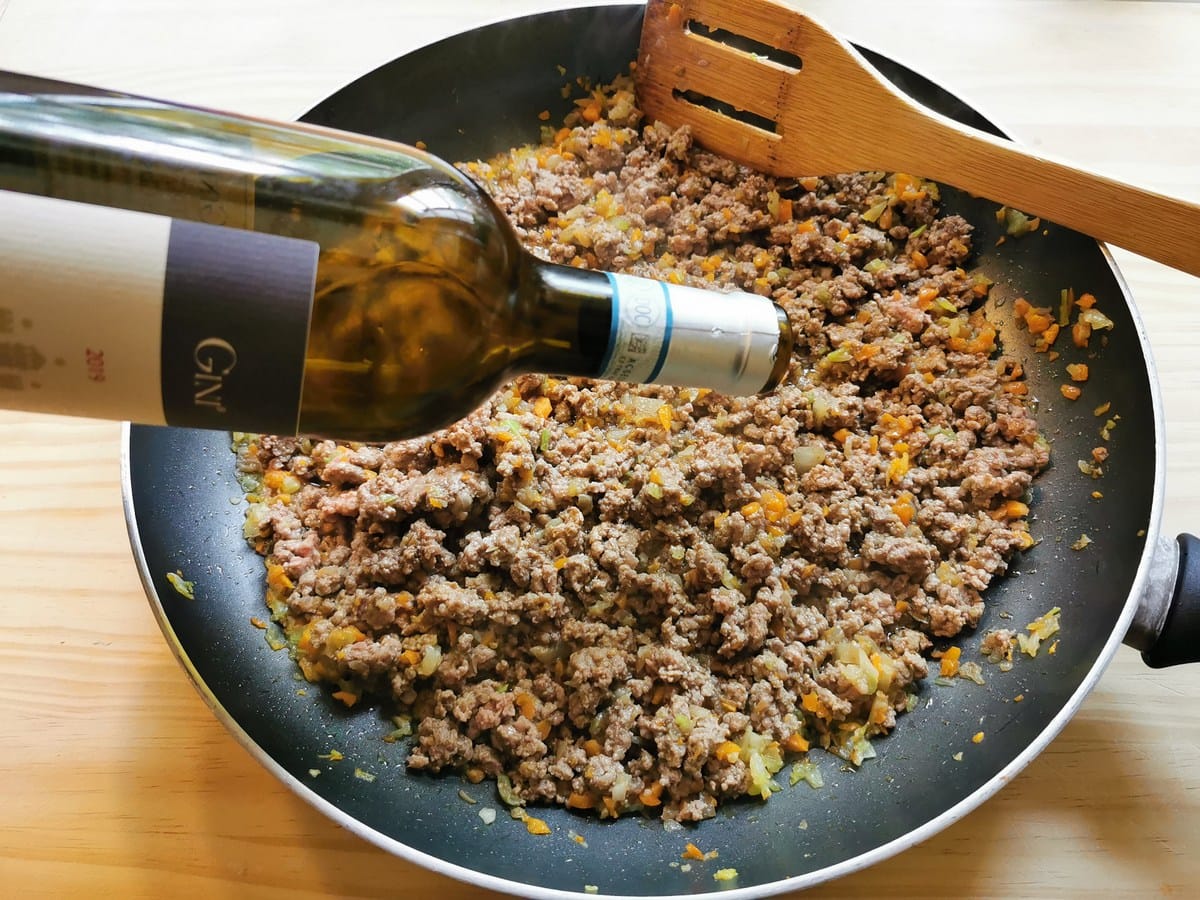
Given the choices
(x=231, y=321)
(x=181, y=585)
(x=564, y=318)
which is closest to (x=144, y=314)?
(x=231, y=321)

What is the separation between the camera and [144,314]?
0.67 meters

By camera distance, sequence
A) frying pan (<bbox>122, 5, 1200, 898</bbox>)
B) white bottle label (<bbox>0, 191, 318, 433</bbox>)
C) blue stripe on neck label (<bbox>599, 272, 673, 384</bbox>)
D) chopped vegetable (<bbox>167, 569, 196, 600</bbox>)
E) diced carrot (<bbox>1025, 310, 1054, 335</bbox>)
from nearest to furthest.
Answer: white bottle label (<bbox>0, 191, 318, 433</bbox>) → blue stripe on neck label (<bbox>599, 272, 673, 384</bbox>) → frying pan (<bbox>122, 5, 1200, 898</bbox>) → chopped vegetable (<bbox>167, 569, 196, 600</bbox>) → diced carrot (<bbox>1025, 310, 1054, 335</bbox>)

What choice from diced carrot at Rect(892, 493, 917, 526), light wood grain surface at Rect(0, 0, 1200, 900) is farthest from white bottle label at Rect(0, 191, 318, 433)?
diced carrot at Rect(892, 493, 917, 526)

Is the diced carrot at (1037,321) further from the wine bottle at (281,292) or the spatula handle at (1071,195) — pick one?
the wine bottle at (281,292)

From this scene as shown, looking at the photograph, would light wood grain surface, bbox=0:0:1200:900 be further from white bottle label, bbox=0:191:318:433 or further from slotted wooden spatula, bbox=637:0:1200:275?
white bottle label, bbox=0:191:318:433

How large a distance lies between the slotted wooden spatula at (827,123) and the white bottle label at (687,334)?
562 millimetres

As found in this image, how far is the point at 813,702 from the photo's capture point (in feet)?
3.66

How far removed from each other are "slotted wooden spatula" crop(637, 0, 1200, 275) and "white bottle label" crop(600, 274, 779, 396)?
0.56 m

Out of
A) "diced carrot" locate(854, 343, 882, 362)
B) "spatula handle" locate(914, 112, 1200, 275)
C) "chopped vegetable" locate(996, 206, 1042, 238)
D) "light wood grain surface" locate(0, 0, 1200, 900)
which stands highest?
"spatula handle" locate(914, 112, 1200, 275)

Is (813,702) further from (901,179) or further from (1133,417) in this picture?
(901,179)

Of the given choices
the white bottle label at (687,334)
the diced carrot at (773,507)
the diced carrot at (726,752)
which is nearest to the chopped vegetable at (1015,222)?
the diced carrot at (773,507)

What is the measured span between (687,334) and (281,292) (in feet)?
1.18

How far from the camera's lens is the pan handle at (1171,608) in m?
1.06

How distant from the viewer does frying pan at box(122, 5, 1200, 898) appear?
1.01 metres
